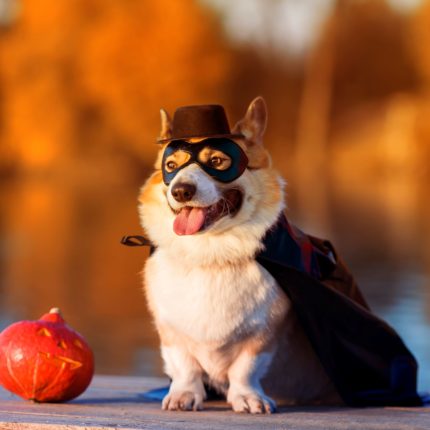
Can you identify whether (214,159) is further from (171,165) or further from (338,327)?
(338,327)

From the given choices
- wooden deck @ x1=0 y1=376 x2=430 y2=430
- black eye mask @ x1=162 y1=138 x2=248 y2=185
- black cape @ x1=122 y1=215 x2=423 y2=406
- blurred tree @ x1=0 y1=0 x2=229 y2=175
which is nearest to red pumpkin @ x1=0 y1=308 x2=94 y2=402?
wooden deck @ x1=0 y1=376 x2=430 y2=430

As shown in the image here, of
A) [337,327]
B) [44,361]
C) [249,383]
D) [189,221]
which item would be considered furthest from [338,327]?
[44,361]

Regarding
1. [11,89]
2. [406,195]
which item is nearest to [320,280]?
[406,195]

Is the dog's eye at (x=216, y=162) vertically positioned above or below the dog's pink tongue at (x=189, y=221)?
above

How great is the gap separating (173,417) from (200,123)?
32.3 inches

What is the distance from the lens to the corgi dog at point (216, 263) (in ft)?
9.70

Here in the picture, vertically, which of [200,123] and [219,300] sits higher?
[200,123]

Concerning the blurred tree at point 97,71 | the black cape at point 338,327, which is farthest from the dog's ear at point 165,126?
the blurred tree at point 97,71

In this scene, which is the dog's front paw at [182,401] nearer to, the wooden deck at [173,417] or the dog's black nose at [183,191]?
the wooden deck at [173,417]

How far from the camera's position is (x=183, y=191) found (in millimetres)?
2873

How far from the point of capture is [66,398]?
3.12 meters

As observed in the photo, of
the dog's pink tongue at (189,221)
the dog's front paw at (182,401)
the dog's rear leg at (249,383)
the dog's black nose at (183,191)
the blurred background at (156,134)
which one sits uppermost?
the dog's black nose at (183,191)

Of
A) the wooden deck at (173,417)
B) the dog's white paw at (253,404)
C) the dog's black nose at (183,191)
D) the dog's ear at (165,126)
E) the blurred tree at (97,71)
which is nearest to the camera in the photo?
the wooden deck at (173,417)

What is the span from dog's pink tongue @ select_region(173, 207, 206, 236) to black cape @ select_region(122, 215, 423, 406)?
0.21 metres
